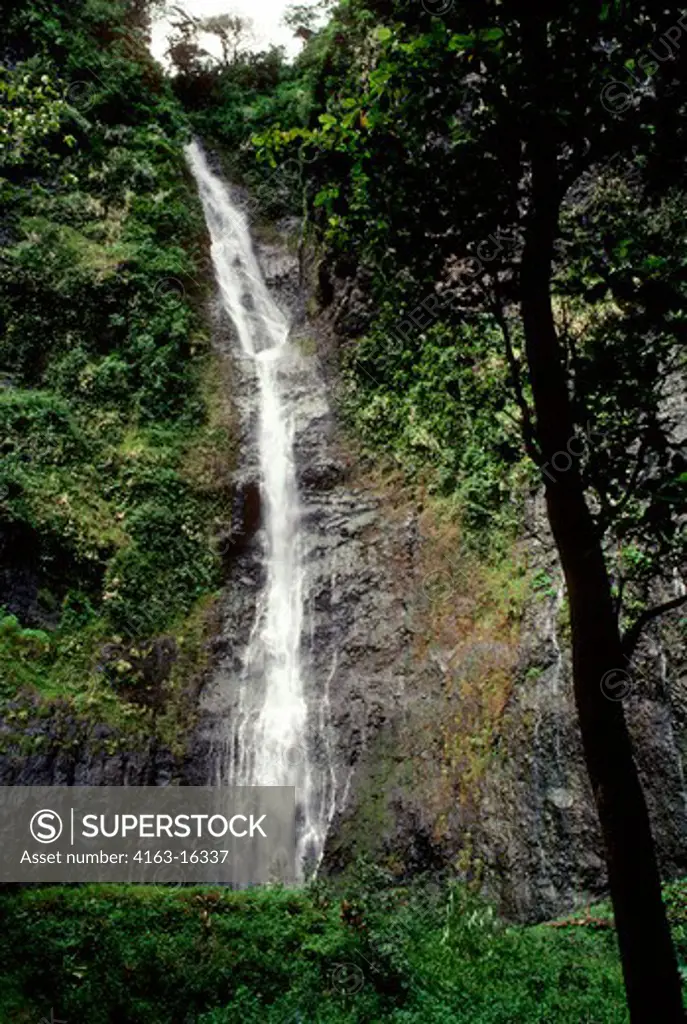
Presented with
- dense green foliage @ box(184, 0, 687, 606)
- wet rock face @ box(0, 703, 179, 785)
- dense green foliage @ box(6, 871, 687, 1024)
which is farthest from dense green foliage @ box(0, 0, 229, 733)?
dense green foliage @ box(184, 0, 687, 606)

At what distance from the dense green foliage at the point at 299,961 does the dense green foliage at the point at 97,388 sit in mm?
5202

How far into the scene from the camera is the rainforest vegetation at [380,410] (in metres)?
3.64

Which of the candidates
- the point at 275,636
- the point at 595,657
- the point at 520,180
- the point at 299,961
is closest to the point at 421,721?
the point at 275,636

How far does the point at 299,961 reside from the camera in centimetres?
723

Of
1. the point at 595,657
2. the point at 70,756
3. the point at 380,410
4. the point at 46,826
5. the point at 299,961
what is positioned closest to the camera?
the point at 595,657

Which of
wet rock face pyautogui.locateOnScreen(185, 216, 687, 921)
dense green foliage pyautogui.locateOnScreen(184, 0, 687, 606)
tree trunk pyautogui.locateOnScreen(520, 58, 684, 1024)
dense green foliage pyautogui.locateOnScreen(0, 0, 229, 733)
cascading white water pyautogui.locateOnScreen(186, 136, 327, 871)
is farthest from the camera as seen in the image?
dense green foliage pyautogui.locateOnScreen(0, 0, 229, 733)

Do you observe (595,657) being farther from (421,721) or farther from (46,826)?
(46,826)

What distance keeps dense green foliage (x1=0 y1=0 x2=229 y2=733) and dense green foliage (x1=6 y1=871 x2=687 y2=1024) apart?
17.1ft

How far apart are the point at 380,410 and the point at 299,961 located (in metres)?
11.3

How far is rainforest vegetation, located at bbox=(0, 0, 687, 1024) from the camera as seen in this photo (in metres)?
3.64

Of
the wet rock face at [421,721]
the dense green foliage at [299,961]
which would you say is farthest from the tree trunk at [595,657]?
the wet rock face at [421,721]

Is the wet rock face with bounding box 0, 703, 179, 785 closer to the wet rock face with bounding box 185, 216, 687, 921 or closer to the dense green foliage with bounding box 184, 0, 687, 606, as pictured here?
the wet rock face with bounding box 185, 216, 687, 921

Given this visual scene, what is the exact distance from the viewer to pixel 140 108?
24656 mm

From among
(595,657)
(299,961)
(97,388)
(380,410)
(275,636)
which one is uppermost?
(97,388)
